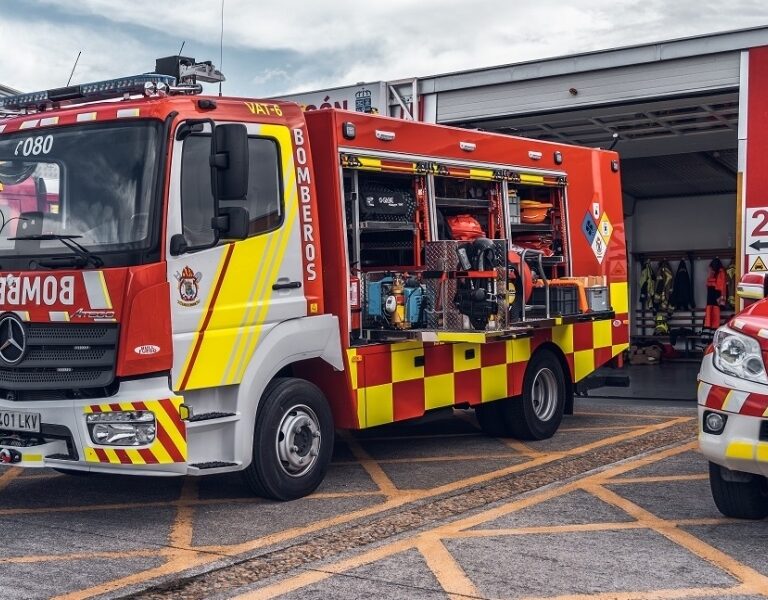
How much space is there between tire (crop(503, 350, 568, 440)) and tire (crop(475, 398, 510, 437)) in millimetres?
54

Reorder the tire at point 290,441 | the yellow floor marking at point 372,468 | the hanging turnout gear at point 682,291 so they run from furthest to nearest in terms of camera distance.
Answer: the hanging turnout gear at point 682,291, the yellow floor marking at point 372,468, the tire at point 290,441

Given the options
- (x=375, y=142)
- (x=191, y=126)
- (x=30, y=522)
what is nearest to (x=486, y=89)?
(x=375, y=142)

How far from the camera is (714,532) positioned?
246 inches

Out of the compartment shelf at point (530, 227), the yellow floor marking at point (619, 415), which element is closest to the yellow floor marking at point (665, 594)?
the compartment shelf at point (530, 227)

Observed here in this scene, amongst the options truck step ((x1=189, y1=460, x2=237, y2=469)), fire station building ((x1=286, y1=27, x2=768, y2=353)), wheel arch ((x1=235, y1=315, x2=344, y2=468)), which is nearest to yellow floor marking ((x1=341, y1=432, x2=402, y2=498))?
wheel arch ((x1=235, y1=315, x2=344, y2=468))

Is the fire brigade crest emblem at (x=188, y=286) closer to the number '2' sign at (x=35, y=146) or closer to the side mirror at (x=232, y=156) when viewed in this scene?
the side mirror at (x=232, y=156)

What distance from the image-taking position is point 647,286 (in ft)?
63.1

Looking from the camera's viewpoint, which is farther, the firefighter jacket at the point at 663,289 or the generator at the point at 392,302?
the firefighter jacket at the point at 663,289

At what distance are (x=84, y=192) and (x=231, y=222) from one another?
2.90 feet

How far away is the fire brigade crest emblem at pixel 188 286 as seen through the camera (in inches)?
254

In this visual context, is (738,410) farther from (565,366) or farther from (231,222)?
(565,366)

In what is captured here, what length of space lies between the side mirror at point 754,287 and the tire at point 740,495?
3.62 ft

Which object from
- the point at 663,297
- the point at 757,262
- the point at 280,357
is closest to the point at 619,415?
the point at 757,262

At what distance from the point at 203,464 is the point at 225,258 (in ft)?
4.11
